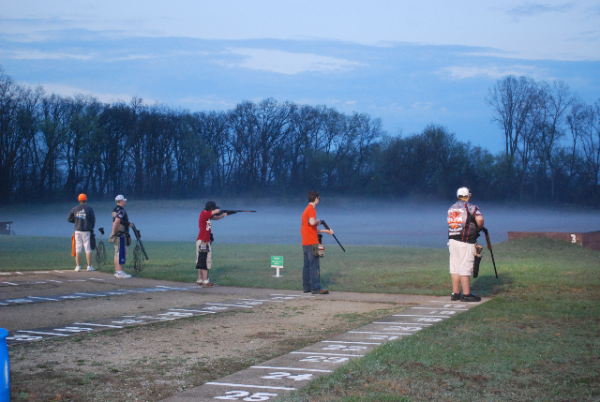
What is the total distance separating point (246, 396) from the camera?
15.7 feet

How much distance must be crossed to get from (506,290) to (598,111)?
65.6 metres

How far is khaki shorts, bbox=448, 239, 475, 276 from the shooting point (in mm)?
9820

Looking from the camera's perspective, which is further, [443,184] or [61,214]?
[443,184]

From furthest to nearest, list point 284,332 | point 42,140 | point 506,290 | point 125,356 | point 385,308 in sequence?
point 42,140
point 506,290
point 385,308
point 284,332
point 125,356

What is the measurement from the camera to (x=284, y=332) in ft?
25.0

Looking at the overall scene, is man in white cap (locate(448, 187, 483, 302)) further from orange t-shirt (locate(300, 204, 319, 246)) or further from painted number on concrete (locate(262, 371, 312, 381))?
painted number on concrete (locate(262, 371, 312, 381))

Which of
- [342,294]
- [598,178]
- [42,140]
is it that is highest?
[42,140]

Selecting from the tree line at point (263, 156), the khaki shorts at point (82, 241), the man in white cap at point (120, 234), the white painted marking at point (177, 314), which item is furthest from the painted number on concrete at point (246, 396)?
the tree line at point (263, 156)

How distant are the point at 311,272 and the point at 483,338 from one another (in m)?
5.05

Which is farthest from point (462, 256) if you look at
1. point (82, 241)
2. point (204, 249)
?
point (82, 241)

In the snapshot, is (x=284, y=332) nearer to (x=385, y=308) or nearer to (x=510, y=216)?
(x=385, y=308)

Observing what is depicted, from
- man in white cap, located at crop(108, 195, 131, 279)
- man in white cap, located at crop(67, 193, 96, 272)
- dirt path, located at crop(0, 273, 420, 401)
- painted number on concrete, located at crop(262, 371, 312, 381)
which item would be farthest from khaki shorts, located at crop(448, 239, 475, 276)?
man in white cap, located at crop(67, 193, 96, 272)

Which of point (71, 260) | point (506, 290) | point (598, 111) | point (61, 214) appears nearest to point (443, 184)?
point (598, 111)

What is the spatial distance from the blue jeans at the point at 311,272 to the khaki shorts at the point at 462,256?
2731 mm
